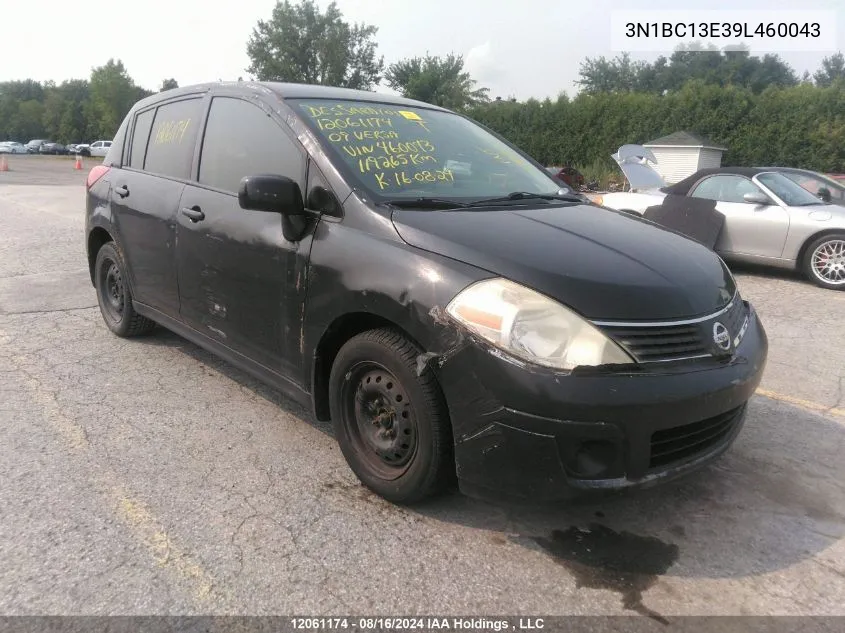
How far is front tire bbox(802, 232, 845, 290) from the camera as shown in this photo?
739 centimetres

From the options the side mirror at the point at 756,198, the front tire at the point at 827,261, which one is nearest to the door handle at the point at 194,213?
the side mirror at the point at 756,198

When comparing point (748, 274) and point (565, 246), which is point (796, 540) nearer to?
point (565, 246)

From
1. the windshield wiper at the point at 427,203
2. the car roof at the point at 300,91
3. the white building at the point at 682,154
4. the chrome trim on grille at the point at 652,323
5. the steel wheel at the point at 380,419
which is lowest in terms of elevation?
the steel wheel at the point at 380,419

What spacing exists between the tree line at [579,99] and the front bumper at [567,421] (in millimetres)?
13423

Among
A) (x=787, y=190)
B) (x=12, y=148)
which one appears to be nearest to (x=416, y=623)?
(x=787, y=190)

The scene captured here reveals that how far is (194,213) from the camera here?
3664 millimetres

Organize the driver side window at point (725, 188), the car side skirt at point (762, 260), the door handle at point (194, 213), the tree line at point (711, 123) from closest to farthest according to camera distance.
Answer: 1. the door handle at point (194, 213)
2. the car side skirt at point (762, 260)
3. the driver side window at point (725, 188)
4. the tree line at point (711, 123)

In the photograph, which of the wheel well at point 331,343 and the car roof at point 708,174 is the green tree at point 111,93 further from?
the wheel well at point 331,343

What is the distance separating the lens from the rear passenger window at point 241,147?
322 centimetres

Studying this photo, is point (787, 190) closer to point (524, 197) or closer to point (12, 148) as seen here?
point (524, 197)

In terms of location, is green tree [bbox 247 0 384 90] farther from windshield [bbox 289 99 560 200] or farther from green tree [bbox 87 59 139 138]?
windshield [bbox 289 99 560 200]

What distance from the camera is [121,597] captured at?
7.29 ft

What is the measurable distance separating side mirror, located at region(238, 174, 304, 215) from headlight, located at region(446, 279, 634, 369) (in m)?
1.01

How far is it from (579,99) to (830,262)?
74.0 feet
